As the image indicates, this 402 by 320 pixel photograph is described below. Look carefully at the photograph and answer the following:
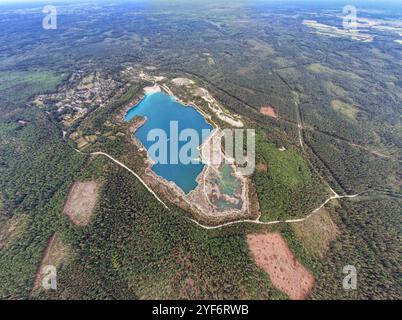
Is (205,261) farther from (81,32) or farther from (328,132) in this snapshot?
(81,32)

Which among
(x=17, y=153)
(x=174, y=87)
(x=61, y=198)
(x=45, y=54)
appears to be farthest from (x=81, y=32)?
(x=61, y=198)

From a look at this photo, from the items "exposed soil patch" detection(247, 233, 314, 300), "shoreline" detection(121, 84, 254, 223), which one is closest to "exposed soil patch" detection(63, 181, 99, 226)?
"shoreline" detection(121, 84, 254, 223)

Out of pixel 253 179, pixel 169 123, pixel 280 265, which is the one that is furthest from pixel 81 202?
pixel 280 265

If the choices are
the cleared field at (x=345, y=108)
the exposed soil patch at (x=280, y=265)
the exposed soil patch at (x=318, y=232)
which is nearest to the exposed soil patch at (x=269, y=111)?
the cleared field at (x=345, y=108)

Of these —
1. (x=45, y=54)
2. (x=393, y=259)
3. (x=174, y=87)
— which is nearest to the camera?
Result: (x=393, y=259)

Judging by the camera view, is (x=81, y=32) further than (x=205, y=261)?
Yes

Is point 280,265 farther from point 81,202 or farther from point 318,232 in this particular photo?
point 81,202
